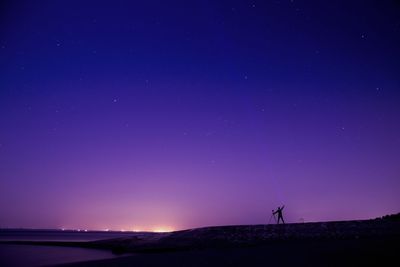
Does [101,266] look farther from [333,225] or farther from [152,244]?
[333,225]

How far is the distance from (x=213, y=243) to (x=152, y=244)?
22.1 feet

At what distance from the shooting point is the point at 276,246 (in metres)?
21.9

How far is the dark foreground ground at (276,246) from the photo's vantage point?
1498 cm

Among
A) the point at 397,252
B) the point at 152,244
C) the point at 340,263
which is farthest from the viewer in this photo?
the point at 152,244

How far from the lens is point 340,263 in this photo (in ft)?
43.5

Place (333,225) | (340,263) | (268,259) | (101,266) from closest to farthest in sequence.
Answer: (340,263) < (268,259) < (101,266) < (333,225)

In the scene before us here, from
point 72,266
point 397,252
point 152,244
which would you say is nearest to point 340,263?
point 397,252

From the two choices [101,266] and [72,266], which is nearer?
[101,266]

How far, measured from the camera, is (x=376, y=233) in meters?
23.3

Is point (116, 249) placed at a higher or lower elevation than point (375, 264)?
lower

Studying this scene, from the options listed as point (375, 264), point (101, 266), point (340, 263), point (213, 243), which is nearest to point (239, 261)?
point (340, 263)

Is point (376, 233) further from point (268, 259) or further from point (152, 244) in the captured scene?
point (152, 244)

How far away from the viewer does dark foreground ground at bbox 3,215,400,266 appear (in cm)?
1498

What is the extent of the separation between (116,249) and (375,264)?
25672 mm
